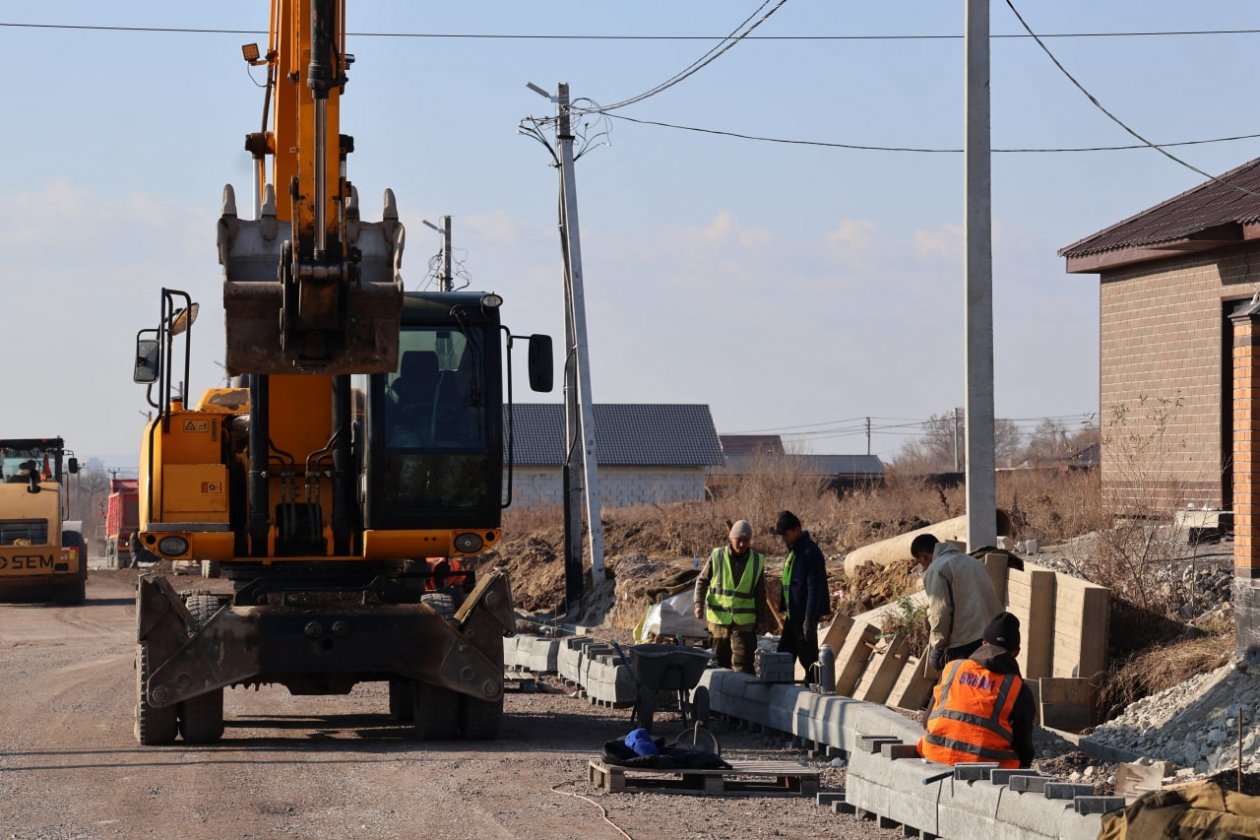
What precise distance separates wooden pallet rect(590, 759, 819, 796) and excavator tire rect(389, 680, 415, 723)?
3627 millimetres

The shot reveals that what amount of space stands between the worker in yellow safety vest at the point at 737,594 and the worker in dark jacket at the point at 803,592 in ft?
1.27

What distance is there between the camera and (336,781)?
34.0ft

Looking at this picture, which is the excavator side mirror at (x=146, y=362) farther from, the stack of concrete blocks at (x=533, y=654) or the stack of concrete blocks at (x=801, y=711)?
the stack of concrete blocks at (x=533, y=654)

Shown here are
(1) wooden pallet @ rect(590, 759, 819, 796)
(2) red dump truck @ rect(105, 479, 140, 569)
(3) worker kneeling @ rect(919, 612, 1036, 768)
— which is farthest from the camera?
(2) red dump truck @ rect(105, 479, 140, 569)

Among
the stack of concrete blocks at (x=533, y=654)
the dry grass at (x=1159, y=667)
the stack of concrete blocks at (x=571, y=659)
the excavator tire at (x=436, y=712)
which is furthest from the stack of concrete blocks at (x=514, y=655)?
Result: the dry grass at (x=1159, y=667)

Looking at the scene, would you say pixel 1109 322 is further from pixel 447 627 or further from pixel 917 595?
pixel 447 627

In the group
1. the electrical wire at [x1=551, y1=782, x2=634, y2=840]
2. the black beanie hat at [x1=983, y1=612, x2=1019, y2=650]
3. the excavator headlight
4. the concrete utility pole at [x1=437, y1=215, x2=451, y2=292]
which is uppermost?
the concrete utility pole at [x1=437, y1=215, x2=451, y2=292]

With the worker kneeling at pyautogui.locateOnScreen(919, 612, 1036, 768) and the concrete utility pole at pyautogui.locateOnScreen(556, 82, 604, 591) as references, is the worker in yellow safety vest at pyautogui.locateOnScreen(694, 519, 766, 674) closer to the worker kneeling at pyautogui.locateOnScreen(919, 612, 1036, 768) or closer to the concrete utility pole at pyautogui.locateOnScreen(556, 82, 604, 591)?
the worker kneeling at pyautogui.locateOnScreen(919, 612, 1036, 768)

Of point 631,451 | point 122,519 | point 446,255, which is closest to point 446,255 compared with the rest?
point 446,255

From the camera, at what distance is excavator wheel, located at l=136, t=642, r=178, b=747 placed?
1188 cm

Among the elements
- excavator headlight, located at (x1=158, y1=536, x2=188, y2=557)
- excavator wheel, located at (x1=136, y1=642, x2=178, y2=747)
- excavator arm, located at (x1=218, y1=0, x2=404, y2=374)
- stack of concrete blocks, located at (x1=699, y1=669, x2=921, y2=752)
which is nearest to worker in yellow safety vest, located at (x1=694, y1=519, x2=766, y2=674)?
stack of concrete blocks, located at (x1=699, y1=669, x2=921, y2=752)

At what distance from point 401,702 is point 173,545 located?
265 centimetres

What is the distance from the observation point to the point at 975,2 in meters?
13.9

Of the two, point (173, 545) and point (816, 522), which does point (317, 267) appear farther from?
point (816, 522)
